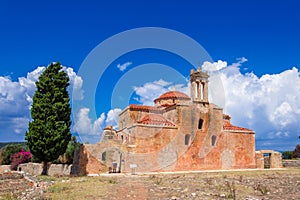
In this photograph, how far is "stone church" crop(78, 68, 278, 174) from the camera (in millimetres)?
24719

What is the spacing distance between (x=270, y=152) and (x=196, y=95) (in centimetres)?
1117

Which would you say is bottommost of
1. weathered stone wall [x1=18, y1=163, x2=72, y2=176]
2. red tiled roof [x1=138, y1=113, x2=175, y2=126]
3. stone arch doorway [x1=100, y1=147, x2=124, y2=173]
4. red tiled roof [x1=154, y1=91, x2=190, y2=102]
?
weathered stone wall [x1=18, y1=163, x2=72, y2=176]

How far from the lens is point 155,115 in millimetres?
30219

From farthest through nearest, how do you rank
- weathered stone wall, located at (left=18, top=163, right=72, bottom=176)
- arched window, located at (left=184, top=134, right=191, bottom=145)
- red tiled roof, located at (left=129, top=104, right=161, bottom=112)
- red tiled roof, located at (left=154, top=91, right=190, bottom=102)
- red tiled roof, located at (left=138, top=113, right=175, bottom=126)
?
red tiled roof, located at (left=154, top=91, right=190, bottom=102) < red tiled roof, located at (left=129, top=104, right=161, bottom=112) < arched window, located at (left=184, top=134, right=191, bottom=145) < red tiled roof, located at (left=138, top=113, right=175, bottom=126) < weathered stone wall, located at (left=18, top=163, right=72, bottom=176)

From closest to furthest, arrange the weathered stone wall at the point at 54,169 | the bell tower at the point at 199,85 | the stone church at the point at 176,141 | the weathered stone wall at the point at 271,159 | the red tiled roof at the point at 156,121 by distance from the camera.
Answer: the stone church at the point at 176,141
the weathered stone wall at the point at 54,169
the red tiled roof at the point at 156,121
the bell tower at the point at 199,85
the weathered stone wall at the point at 271,159

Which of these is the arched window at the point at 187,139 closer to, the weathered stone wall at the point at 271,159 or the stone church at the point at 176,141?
the stone church at the point at 176,141

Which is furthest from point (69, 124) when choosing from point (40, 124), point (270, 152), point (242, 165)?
point (270, 152)

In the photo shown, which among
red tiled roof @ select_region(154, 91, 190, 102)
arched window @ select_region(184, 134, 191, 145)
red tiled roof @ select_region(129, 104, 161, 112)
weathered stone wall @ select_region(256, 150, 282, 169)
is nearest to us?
arched window @ select_region(184, 134, 191, 145)

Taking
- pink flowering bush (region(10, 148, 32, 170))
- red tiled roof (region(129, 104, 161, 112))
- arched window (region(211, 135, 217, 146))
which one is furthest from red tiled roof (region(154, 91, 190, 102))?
pink flowering bush (region(10, 148, 32, 170))

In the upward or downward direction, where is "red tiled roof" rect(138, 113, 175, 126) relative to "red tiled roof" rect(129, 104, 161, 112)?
downward

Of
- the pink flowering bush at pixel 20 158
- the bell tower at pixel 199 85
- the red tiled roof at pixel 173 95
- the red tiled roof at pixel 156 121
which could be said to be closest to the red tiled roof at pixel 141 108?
the red tiled roof at pixel 156 121

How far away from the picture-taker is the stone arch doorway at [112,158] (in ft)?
81.3

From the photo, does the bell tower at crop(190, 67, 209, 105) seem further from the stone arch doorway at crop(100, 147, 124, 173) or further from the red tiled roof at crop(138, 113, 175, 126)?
the stone arch doorway at crop(100, 147, 124, 173)

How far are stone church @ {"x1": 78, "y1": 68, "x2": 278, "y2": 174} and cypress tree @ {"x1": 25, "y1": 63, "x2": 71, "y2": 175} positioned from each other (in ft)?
8.35
